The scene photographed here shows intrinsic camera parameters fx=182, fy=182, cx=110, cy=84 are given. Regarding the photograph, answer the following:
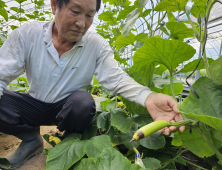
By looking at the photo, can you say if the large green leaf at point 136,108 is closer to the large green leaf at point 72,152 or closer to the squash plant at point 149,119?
the squash plant at point 149,119

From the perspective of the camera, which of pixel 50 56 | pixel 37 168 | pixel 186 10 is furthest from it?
pixel 50 56

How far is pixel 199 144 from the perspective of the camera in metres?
0.75

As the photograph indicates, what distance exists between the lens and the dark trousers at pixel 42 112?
42.1 inches

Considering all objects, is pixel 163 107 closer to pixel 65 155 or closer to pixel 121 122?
pixel 121 122

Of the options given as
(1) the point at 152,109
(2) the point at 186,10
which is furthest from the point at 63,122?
(2) the point at 186,10

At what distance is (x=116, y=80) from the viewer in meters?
1.06

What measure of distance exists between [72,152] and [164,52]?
23.4 inches

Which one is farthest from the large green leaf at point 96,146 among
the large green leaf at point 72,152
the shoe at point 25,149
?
the shoe at point 25,149

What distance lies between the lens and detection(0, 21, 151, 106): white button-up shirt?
3.54 ft

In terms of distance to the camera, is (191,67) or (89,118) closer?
(191,67)

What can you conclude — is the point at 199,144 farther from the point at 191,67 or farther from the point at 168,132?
the point at 191,67

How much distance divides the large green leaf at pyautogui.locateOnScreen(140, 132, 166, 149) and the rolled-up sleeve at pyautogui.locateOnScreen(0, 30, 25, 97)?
0.83 metres

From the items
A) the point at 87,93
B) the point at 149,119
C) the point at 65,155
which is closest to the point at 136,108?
the point at 149,119

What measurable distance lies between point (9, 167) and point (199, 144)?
0.92m
